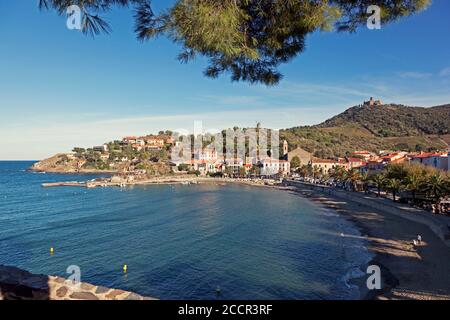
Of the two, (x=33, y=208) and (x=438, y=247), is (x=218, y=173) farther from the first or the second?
(x=438, y=247)

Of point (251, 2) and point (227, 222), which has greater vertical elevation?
point (251, 2)

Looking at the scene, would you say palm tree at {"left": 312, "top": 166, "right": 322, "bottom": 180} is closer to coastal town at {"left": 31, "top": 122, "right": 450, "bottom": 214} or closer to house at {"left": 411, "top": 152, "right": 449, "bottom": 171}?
coastal town at {"left": 31, "top": 122, "right": 450, "bottom": 214}

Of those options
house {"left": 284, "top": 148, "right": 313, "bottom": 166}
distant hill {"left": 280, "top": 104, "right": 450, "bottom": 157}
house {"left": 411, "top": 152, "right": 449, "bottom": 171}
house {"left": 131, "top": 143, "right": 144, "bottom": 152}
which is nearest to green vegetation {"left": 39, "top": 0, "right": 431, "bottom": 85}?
house {"left": 411, "top": 152, "right": 449, "bottom": 171}

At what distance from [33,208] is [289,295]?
141 ft

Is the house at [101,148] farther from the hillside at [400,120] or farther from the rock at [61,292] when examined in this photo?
the rock at [61,292]

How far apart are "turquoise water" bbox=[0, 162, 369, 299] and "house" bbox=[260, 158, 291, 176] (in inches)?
2128

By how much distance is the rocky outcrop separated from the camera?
17.4ft

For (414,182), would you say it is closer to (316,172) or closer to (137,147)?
(316,172)

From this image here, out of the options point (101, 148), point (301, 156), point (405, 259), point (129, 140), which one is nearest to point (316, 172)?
point (301, 156)
